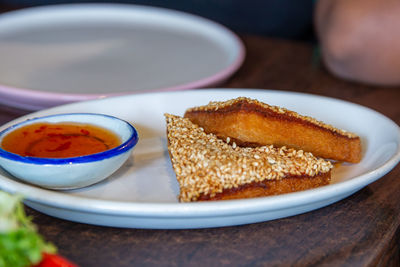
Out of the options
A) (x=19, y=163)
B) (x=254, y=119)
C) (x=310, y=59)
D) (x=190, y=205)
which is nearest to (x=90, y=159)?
(x=19, y=163)

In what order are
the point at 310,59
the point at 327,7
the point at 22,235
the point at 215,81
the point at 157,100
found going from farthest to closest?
the point at 310,59
the point at 327,7
the point at 215,81
the point at 157,100
the point at 22,235

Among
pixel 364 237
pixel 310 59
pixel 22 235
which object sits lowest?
pixel 310 59

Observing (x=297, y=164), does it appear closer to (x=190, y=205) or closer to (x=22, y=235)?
(x=190, y=205)

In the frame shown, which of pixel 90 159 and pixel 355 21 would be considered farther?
pixel 355 21

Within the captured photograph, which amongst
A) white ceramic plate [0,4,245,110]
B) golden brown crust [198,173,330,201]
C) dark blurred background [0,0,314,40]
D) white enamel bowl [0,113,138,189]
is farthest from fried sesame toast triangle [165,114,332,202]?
dark blurred background [0,0,314,40]

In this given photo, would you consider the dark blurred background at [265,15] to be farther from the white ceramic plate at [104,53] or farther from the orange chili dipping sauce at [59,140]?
the orange chili dipping sauce at [59,140]

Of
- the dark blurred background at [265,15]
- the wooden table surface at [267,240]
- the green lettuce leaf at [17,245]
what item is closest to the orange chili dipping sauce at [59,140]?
the wooden table surface at [267,240]

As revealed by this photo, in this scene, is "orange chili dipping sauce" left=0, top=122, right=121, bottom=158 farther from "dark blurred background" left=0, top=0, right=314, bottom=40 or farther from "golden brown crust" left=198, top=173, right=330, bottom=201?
"dark blurred background" left=0, top=0, right=314, bottom=40

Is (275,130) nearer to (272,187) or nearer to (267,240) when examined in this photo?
(272,187)
